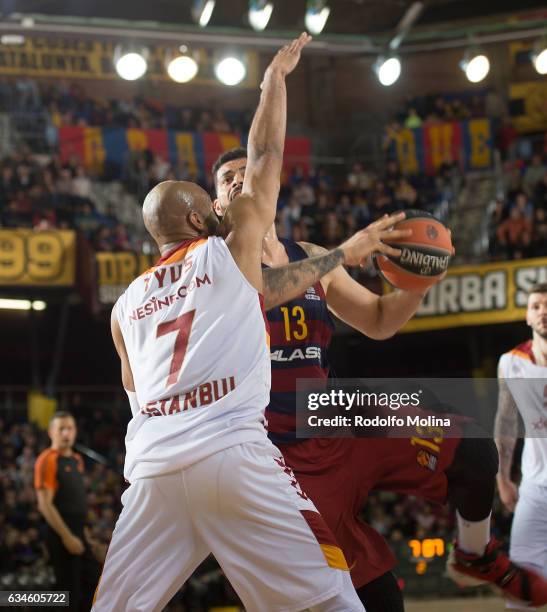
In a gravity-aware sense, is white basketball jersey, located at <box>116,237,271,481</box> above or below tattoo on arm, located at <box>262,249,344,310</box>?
below

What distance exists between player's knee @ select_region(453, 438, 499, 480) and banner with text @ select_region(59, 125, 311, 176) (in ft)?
48.4

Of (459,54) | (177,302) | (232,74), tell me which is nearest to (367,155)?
(459,54)

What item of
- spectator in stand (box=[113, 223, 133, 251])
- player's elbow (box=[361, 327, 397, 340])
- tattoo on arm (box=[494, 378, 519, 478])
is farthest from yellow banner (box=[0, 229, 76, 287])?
player's elbow (box=[361, 327, 397, 340])

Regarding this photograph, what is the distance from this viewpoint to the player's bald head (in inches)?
163

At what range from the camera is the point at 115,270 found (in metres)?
15.8

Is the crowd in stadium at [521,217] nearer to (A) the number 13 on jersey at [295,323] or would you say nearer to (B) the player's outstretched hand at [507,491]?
(B) the player's outstretched hand at [507,491]

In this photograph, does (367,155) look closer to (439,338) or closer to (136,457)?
(439,338)

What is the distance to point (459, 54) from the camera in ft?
78.3

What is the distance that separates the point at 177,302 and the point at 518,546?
11.7 ft

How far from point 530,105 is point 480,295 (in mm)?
7663

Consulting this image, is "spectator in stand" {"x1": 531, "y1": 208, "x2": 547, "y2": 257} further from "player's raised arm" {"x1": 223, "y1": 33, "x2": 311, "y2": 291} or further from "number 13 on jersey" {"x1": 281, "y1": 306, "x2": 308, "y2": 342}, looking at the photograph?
"player's raised arm" {"x1": 223, "y1": 33, "x2": 311, "y2": 291}

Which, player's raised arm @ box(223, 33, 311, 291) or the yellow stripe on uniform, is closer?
the yellow stripe on uniform

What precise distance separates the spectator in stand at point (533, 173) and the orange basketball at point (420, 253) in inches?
545

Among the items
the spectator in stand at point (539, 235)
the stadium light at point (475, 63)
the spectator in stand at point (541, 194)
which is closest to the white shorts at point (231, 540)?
the stadium light at point (475, 63)
